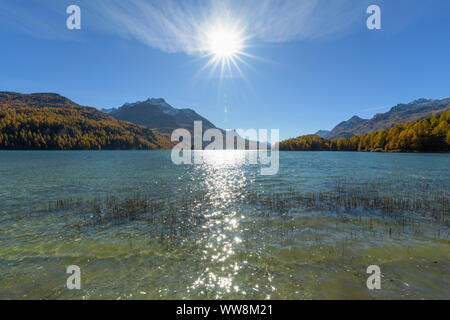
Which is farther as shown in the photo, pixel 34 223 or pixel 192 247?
pixel 34 223

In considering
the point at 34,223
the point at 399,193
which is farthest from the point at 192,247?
the point at 399,193

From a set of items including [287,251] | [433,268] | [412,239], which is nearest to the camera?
[433,268]

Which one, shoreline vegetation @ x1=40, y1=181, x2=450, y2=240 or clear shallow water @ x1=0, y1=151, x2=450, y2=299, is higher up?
shoreline vegetation @ x1=40, y1=181, x2=450, y2=240

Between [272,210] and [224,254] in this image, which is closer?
[224,254]

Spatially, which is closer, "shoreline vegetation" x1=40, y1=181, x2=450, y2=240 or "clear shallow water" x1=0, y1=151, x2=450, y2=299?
"clear shallow water" x1=0, y1=151, x2=450, y2=299

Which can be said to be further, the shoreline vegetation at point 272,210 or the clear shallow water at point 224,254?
the shoreline vegetation at point 272,210

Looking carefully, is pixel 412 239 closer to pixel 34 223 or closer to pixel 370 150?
pixel 34 223

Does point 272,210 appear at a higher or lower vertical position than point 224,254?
higher

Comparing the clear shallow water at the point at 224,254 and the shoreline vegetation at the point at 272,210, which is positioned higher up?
the shoreline vegetation at the point at 272,210

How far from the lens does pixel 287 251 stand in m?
11.1
